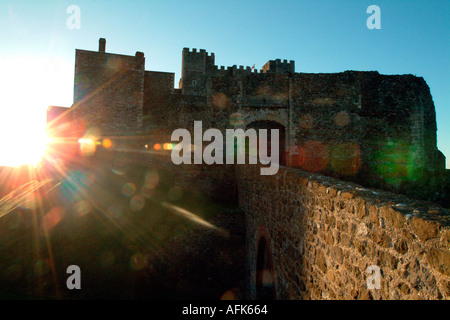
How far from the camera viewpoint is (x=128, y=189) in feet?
43.3

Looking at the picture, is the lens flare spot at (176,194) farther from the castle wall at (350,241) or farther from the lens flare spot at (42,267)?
the castle wall at (350,241)

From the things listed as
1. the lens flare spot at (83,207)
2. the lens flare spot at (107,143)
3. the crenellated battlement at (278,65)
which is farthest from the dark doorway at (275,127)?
the crenellated battlement at (278,65)

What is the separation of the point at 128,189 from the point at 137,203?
66.8 inches

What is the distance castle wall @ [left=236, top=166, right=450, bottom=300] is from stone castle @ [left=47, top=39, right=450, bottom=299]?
1cm

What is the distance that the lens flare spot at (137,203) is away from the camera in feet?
37.8

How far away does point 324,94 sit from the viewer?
627 inches

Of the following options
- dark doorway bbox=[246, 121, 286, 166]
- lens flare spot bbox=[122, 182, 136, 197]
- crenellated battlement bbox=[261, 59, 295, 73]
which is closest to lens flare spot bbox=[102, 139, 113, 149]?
lens flare spot bbox=[122, 182, 136, 197]

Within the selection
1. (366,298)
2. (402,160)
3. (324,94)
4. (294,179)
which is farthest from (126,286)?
(402,160)

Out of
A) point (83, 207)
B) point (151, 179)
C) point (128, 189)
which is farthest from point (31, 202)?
point (151, 179)

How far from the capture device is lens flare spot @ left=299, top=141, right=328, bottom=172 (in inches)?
619

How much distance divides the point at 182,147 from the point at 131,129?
8.58m

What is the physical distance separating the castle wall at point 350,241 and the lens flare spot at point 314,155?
10.4 metres

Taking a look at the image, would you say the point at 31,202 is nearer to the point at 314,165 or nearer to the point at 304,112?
the point at 314,165
